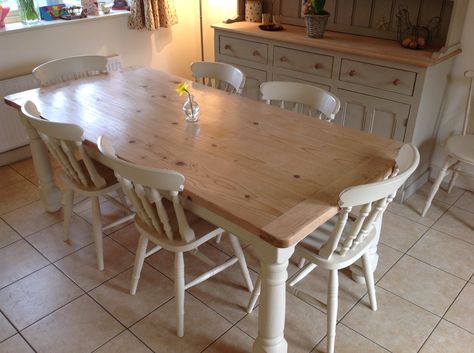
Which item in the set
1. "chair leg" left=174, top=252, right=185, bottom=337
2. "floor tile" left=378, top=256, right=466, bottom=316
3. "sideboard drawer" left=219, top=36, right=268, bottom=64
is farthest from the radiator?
"floor tile" left=378, top=256, right=466, bottom=316

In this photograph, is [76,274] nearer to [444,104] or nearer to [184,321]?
[184,321]

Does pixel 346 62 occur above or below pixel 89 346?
above

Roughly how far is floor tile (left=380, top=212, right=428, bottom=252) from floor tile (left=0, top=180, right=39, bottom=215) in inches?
89.6

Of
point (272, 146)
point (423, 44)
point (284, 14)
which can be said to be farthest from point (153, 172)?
point (284, 14)

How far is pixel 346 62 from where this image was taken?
9.37 ft

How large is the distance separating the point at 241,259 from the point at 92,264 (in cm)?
85

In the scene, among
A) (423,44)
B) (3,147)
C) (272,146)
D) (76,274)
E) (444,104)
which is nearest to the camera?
(272,146)

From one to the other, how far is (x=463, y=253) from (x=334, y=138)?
1161mm

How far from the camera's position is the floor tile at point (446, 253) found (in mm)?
2344

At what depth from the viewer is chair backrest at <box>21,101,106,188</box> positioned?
1.88 m

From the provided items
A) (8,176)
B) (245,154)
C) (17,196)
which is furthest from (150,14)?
(245,154)

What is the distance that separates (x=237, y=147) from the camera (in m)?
1.85

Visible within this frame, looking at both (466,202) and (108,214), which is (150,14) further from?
(466,202)

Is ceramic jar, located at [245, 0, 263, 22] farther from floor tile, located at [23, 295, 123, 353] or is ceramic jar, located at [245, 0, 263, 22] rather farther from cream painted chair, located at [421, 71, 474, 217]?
floor tile, located at [23, 295, 123, 353]
